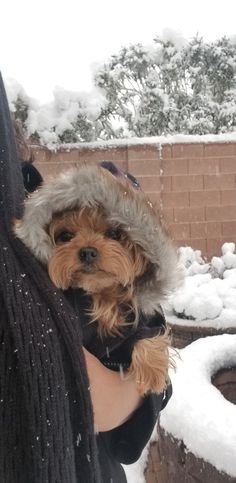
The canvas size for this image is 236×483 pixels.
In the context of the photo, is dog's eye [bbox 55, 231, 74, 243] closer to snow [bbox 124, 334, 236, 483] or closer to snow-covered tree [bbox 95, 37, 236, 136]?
snow [bbox 124, 334, 236, 483]

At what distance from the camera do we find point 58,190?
1214mm

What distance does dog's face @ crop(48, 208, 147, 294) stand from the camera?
4.30 feet

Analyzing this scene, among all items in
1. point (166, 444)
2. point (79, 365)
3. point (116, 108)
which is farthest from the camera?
point (116, 108)

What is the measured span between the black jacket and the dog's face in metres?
0.05

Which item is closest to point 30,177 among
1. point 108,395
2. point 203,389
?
point 108,395

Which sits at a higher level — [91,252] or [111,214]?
[111,214]

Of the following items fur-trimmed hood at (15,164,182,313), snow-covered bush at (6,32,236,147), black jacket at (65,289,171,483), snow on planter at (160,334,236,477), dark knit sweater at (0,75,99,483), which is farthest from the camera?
snow-covered bush at (6,32,236,147)

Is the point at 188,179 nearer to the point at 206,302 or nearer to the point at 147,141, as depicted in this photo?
the point at 147,141

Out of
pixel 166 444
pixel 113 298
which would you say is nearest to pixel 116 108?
pixel 166 444

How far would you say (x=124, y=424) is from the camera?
1354mm

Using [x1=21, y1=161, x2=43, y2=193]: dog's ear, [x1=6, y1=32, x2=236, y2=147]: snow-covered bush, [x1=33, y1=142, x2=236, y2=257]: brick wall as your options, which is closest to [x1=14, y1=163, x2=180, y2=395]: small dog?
[x1=21, y1=161, x2=43, y2=193]: dog's ear

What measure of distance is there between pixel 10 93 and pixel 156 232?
542 cm

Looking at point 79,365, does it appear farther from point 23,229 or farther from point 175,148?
point 175,148

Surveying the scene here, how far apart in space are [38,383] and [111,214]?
45 centimetres
